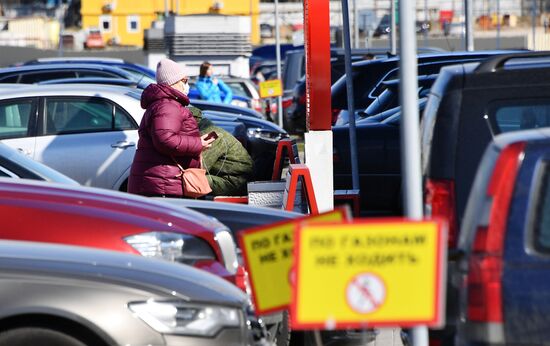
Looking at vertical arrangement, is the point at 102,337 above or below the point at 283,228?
below

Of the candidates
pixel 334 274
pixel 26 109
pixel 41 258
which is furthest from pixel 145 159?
pixel 334 274

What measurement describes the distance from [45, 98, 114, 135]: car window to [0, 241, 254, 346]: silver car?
758 centimetres

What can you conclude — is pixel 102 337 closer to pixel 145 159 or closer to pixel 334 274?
pixel 334 274

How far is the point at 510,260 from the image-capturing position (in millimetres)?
5078

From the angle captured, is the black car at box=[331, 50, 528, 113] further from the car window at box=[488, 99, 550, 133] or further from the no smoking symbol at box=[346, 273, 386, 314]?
the no smoking symbol at box=[346, 273, 386, 314]

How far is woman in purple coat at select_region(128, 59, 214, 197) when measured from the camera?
9.74 metres

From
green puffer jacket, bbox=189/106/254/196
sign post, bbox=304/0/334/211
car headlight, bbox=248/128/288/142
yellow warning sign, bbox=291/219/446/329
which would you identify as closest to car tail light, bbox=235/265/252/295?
yellow warning sign, bbox=291/219/446/329

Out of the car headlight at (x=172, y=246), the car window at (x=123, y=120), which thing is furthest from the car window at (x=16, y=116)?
the car headlight at (x=172, y=246)

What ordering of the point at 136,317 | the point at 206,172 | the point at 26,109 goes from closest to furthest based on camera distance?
the point at 136,317
the point at 206,172
the point at 26,109

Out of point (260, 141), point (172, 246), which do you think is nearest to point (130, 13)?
point (260, 141)

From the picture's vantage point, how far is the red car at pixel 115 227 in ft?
22.3

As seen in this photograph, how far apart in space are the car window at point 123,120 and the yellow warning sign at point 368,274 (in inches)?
346

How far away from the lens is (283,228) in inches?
192

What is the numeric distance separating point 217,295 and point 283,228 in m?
0.71
